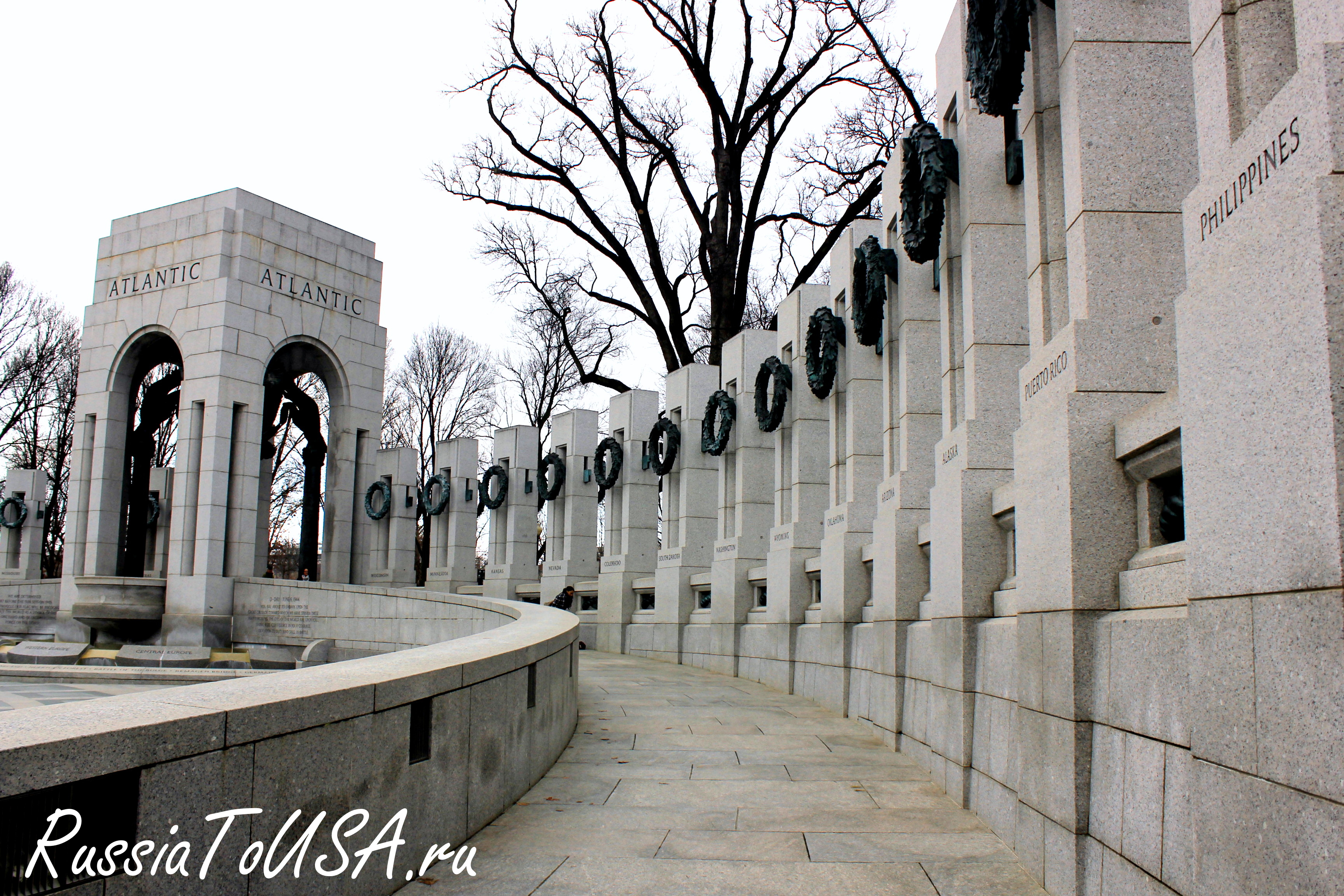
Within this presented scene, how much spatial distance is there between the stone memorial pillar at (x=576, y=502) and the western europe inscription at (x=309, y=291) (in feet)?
23.2

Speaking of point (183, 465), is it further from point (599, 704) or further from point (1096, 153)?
point (1096, 153)

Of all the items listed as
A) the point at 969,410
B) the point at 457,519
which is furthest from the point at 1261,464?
the point at 457,519

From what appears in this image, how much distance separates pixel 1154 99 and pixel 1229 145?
7.29 feet

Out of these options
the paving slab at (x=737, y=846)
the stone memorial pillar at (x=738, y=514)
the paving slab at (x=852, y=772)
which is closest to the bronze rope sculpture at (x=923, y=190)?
the paving slab at (x=852, y=772)

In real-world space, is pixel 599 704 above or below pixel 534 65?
below

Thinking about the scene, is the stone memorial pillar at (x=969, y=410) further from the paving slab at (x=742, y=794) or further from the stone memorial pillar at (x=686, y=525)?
the stone memorial pillar at (x=686, y=525)

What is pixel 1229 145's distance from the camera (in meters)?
4.59

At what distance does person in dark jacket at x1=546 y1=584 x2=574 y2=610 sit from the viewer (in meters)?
24.8

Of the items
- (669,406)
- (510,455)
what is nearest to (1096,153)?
(669,406)

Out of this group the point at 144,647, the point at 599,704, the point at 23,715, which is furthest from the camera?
→ the point at 144,647

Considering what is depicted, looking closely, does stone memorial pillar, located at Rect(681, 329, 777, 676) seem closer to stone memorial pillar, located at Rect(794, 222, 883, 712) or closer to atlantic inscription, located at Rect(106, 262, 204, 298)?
stone memorial pillar, located at Rect(794, 222, 883, 712)

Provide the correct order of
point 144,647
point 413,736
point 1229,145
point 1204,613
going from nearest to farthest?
point 1204,613, point 1229,145, point 413,736, point 144,647

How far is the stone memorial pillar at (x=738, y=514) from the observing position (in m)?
18.1

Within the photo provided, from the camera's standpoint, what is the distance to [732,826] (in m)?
7.00
